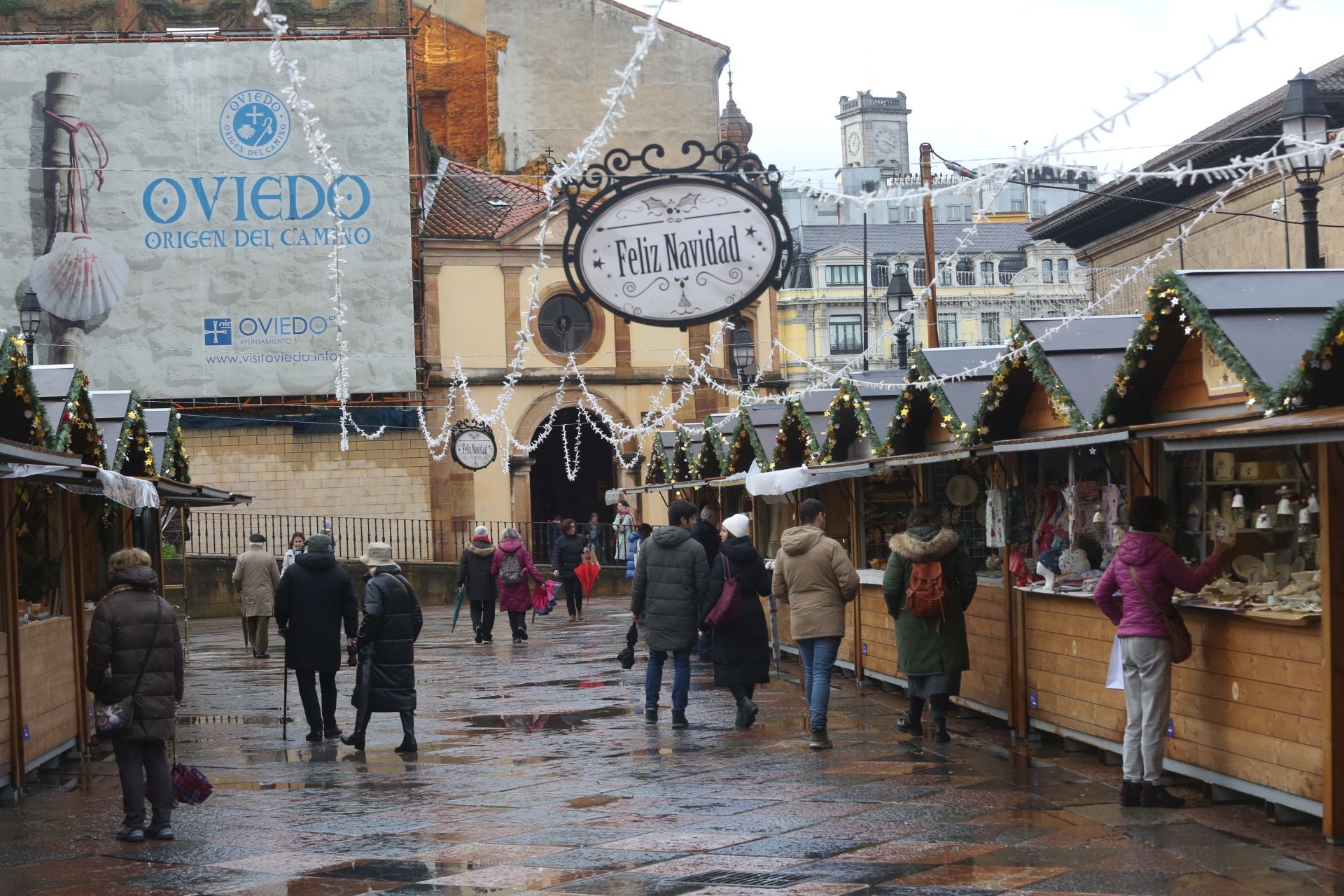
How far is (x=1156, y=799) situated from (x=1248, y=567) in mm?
1470

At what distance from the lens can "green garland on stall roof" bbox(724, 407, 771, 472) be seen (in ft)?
67.4

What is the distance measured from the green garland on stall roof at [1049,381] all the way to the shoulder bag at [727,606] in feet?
9.14

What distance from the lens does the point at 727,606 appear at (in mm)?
13367

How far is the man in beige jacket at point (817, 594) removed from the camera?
41.8ft

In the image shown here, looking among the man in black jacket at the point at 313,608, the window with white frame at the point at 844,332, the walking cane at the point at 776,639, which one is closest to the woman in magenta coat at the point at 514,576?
the walking cane at the point at 776,639

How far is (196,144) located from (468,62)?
→ 1099cm

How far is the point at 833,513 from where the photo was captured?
19.2 m

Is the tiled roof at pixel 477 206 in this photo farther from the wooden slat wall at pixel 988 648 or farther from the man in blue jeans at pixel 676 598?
the wooden slat wall at pixel 988 648

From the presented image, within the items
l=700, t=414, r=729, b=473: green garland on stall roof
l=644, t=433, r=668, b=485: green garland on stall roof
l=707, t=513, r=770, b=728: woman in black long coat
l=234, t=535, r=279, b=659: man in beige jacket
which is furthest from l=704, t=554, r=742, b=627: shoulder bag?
l=644, t=433, r=668, b=485: green garland on stall roof

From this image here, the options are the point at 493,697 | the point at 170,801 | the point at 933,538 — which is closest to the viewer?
the point at 170,801

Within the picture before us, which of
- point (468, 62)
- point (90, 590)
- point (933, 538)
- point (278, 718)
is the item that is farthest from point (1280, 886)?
point (468, 62)

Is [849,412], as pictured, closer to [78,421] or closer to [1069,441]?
[1069,441]

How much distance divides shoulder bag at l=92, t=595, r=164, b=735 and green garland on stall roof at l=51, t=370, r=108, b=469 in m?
3.43

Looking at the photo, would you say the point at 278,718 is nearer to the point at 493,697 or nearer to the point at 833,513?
the point at 493,697
